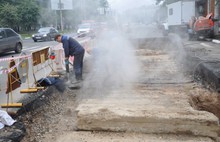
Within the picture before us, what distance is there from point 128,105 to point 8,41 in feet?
42.0

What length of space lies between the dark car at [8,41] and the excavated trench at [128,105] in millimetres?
7805

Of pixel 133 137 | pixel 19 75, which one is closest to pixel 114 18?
pixel 19 75

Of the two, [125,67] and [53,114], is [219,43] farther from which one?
[53,114]

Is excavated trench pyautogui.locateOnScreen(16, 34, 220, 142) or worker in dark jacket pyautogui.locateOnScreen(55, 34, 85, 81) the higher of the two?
worker in dark jacket pyautogui.locateOnScreen(55, 34, 85, 81)

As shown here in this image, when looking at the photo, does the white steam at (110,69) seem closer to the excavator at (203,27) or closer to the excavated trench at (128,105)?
the excavated trench at (128,105)

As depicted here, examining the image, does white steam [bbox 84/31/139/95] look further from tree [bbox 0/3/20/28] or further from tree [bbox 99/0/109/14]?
tree [bbox 0/3/20/28]

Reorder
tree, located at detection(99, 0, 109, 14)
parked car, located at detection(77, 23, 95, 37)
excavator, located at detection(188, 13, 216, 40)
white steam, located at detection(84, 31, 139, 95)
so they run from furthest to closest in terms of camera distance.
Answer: excavator, located at detection(188, 13, 216, 40), parked car, located at detection(77, 23, 95, 37), tree, located at detection(99, 0, 109, 14), white steam, located at detection(84, 31, 139, 95)

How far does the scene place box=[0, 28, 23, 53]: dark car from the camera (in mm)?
15719

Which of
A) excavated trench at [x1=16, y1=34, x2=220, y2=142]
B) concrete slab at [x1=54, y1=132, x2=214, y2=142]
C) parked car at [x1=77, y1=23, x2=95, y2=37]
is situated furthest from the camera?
parked car at [x1=77, y1=23, x2=95, y2=37]

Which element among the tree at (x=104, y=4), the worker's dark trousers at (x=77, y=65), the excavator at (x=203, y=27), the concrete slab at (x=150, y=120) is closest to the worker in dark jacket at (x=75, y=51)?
the worker's dark trousers at (x=77, y=65)

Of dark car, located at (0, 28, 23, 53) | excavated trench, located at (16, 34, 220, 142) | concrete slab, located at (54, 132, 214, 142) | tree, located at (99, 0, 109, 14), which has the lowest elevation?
concrete slab, located at (54, 132, 214, 142)

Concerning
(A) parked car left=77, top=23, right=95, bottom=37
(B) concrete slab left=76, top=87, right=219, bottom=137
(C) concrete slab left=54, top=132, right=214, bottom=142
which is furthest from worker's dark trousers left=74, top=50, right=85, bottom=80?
(C) concrete slab left=54, top=132, right=214, bottom=142

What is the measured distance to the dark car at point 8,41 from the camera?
15719 millimetres

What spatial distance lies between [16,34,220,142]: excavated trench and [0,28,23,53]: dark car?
7.80 metres
